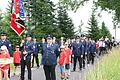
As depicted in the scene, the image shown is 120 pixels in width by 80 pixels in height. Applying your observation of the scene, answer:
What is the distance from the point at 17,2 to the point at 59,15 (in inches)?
2157

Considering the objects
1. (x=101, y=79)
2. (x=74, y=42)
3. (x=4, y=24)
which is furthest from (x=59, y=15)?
(x=101, y=79)

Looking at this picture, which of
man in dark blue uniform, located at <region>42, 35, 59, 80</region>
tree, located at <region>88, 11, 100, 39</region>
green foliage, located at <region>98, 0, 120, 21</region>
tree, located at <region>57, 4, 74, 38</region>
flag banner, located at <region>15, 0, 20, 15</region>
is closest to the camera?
man in dark blue uniform, located at <region>42, 35, 59, 80</region>

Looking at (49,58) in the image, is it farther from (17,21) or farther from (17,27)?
(17,21)

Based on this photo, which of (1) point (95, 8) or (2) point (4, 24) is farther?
(2) point (4, 24)

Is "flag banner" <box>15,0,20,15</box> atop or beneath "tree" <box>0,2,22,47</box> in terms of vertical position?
beneath

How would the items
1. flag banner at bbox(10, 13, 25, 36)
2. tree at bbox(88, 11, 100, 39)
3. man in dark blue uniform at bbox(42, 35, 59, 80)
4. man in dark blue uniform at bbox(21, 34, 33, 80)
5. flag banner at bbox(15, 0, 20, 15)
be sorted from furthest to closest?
tree at bbox(88, 11, 100, 39) < flag banner at bbox(15, 0, 20, 15) < flag banner at bbox(10, 13, 25, 36) < man in dark blue uniform at bbox(21, 34, 33, 80) < man in dark blue uniform at bbox(42, 35, 59, 80)

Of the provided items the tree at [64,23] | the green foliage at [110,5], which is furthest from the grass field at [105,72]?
the tree at [64,23]

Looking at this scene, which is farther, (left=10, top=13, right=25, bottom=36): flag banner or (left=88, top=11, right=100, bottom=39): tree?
(left=88, top=11, right=100, bottom=39): tree

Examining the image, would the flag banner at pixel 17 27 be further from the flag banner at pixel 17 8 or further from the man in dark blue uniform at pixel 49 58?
the man in dark blue uniform at pixel 49 58

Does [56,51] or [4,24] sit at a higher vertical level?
[4,24]

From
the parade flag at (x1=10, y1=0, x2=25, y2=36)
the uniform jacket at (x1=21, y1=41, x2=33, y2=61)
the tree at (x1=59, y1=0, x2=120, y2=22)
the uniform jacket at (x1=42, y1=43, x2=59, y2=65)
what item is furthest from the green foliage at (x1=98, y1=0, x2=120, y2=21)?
the uniform jacket at (x1=42, y1=43, x2=59, y2=65)

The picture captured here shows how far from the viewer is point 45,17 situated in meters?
63.5

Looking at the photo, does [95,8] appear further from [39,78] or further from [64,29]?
[64,29]

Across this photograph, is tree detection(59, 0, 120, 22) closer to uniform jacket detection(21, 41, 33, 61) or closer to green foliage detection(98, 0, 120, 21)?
green foliage detection(98, 0, 120, 21)
